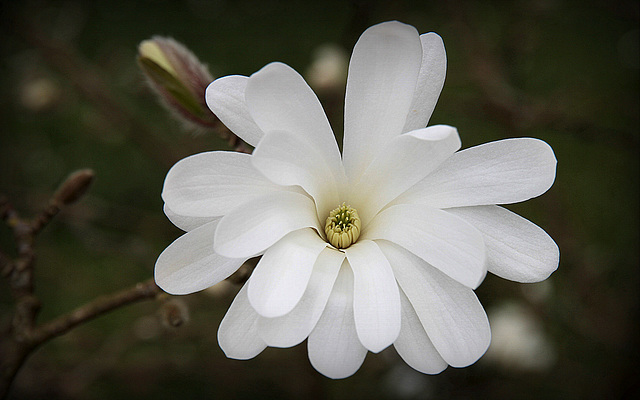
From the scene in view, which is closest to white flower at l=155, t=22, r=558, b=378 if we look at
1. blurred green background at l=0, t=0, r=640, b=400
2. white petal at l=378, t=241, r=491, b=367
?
white petal at l=378, t=241, r=491, b=367

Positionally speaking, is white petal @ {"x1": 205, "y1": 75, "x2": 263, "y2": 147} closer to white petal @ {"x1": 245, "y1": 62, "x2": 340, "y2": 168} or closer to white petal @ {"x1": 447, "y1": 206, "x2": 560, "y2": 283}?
white petal @ {"x1": 245, "y1": 62, "x2": 340, "y2": 168}

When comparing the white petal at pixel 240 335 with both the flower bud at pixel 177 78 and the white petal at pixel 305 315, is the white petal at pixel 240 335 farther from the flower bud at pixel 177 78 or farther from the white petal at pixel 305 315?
the flower bud at pixel 177 78

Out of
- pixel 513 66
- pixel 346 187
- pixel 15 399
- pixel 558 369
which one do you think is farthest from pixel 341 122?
pixel 15 399

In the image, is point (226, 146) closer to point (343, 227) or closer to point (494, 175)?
point (343, 227)

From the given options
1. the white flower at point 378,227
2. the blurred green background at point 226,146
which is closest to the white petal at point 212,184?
the white flower at point 378,227

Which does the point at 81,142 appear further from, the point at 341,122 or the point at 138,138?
the point at 341,122

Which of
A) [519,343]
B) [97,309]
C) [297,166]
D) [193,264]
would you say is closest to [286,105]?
[297,166]

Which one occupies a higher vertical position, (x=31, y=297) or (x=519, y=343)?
(x=31, y=297)
